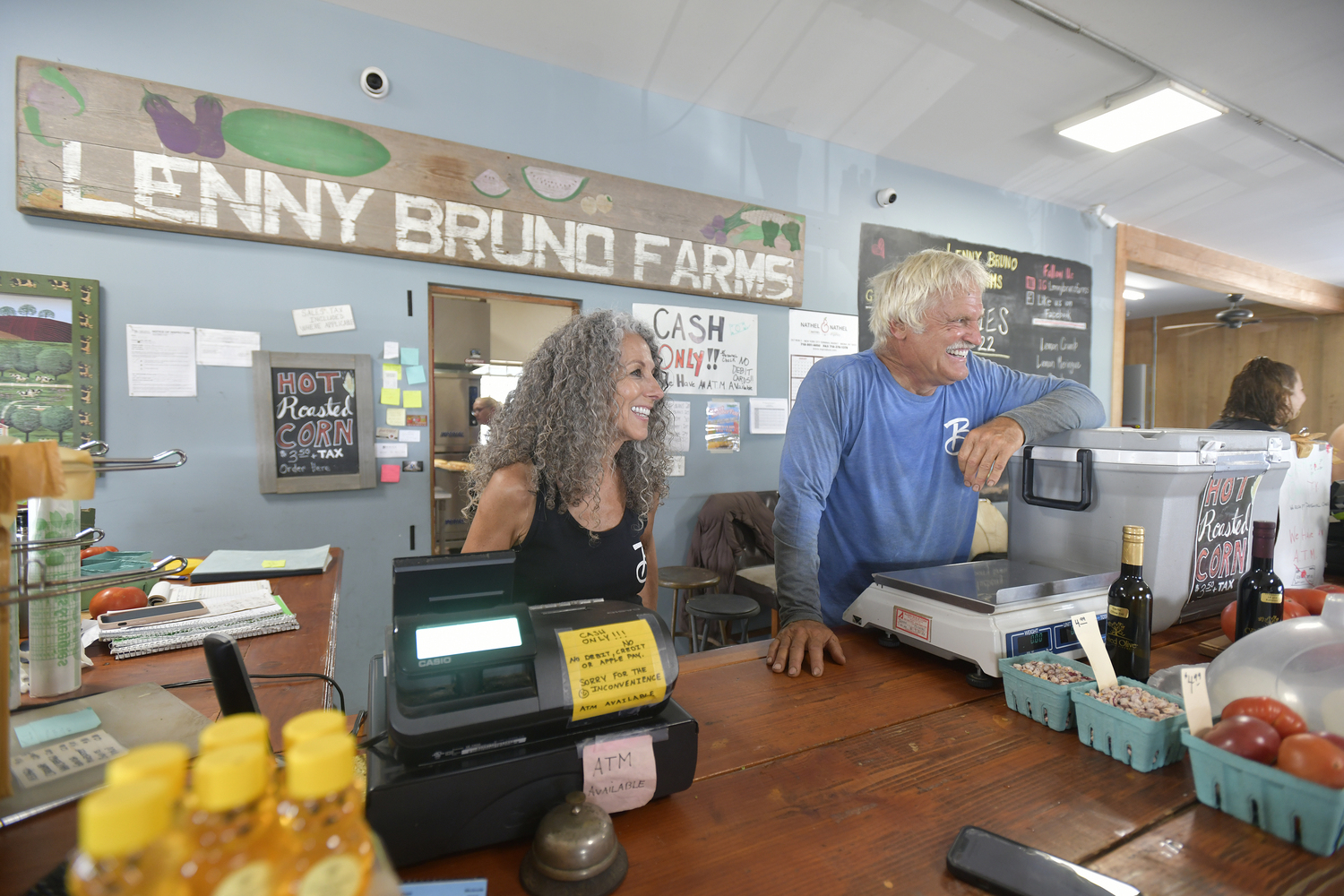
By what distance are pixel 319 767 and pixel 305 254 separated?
2.85 metres

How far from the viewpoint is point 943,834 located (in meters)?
→ 0.70

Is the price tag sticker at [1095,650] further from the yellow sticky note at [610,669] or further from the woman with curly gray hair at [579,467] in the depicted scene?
the woman with curly gray hair at [579,467]

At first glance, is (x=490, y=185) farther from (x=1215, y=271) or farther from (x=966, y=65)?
(x=1215, y=271)

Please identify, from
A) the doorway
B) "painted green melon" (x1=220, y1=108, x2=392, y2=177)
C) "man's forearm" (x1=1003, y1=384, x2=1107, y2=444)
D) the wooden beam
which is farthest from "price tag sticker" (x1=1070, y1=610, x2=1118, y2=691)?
the wooden beam

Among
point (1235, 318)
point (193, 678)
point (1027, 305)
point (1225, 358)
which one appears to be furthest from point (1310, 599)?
point (1225, 358)

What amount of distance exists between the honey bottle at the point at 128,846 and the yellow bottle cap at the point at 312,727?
59mm

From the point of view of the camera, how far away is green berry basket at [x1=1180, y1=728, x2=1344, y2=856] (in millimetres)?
653

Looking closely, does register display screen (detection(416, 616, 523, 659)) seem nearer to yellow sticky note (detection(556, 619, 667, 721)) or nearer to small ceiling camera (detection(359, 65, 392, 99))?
yellow sticky note (detection(556, 619, 667, 721))

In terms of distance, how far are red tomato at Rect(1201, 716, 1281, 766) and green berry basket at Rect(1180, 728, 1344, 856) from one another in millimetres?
12

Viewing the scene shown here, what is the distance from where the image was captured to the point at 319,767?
323 mm

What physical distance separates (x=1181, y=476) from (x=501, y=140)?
116 inches

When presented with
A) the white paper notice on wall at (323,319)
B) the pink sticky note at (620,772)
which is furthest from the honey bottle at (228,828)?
the white paper notice on wall at (323,319)

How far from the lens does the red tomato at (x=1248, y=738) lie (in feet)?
2.35

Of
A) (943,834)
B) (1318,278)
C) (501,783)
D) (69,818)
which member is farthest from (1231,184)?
(69,818)
